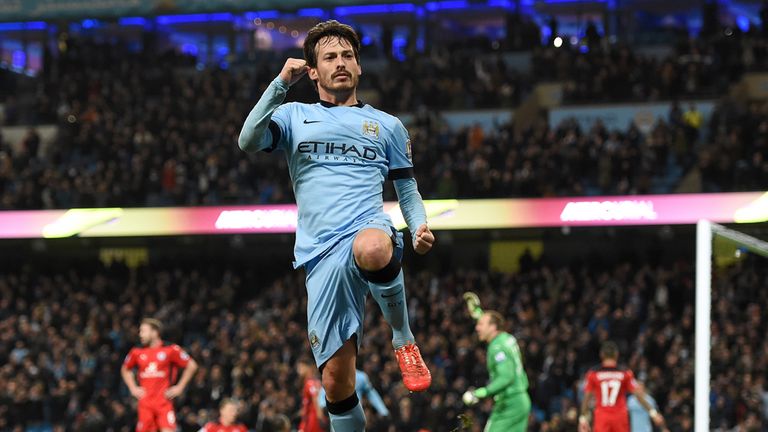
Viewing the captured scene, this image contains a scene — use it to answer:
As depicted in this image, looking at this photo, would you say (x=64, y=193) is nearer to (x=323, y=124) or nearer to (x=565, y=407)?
(x=565, y=407)

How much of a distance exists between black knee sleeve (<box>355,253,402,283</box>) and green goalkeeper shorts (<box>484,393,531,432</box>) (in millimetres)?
5954

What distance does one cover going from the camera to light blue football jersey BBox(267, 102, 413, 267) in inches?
211

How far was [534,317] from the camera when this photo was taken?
20.5 meters

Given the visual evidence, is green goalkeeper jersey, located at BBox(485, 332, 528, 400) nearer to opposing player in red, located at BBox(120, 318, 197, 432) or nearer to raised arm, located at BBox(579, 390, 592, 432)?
raised arm, located at BBox(579, 390, 592, 432)

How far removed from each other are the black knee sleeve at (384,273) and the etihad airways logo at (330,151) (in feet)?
1.82

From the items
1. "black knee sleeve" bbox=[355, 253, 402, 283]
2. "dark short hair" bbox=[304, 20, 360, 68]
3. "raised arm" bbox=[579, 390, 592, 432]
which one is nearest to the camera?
"black knee sleeve" bbox=[355, 253, 402, 283]

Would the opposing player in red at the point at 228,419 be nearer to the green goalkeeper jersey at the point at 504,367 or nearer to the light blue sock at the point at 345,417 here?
the green goalkeeper jersey at the point at 504,367

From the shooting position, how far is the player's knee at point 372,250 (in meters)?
4.99

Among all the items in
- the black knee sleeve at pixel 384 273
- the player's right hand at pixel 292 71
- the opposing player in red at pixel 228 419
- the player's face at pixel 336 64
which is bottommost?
the opposing player in red at pixel 228 419

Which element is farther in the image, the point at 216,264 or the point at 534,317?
the point at 216,264

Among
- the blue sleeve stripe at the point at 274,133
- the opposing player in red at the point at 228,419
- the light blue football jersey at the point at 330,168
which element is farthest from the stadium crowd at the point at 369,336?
the blue sleeve stripe at the point at 274,133

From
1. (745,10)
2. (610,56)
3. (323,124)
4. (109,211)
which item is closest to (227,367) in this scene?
(109,211)

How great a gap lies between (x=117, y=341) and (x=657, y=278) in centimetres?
1062

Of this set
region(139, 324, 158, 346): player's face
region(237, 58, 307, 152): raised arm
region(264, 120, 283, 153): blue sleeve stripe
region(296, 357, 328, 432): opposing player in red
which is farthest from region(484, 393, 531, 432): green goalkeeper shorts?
region(237, 58, 307, 152): raised arm
